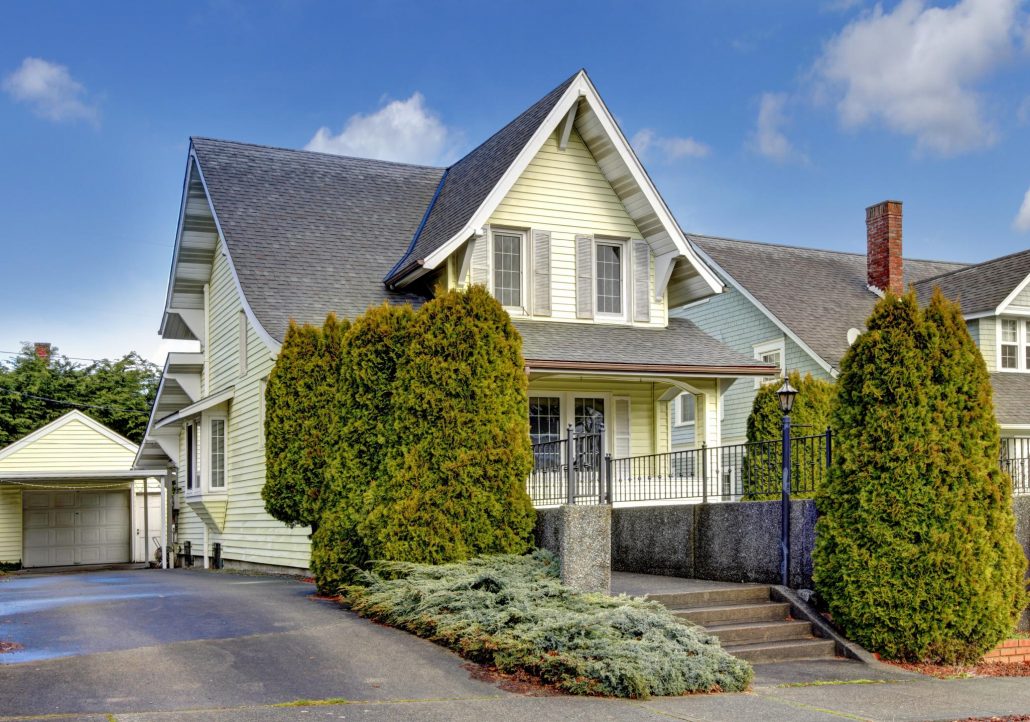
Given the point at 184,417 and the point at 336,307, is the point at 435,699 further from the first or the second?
the point at 184,417

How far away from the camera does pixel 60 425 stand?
113 feet

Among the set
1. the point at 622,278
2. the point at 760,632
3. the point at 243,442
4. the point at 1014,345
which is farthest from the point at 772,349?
the point at 760,632

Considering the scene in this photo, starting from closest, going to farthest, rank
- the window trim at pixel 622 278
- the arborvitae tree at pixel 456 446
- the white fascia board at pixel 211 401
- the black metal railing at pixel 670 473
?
the arborvitae tree at pixel 456 446
the black metal railing at pixel 670 473
the window trim at pixel 622 278
the white fascia board at pixel 211 401

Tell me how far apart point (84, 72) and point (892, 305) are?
15681 mm

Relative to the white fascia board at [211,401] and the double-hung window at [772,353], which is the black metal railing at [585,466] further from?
the double-hung window at [772,353]

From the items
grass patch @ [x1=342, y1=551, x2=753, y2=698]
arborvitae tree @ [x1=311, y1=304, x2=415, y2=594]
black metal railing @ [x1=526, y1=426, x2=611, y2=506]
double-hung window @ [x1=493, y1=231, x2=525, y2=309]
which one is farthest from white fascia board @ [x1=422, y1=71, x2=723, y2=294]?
grass patch @ [x1=342, y1=551, x2=753, y2=698]

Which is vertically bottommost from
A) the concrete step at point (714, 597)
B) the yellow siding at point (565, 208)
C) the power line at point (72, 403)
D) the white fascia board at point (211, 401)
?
the concrete step at point (714, 597)

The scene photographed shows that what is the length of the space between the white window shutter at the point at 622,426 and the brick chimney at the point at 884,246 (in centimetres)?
1098

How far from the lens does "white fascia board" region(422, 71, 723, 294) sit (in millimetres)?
18109

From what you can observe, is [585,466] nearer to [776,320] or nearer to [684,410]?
[776,320]

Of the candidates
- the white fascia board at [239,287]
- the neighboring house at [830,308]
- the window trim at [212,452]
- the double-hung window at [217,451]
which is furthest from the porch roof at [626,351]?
the double-hung window at [217,451]

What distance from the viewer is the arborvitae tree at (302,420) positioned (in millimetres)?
14805

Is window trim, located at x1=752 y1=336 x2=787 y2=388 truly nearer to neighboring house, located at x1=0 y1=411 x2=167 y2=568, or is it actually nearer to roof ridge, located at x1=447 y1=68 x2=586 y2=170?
roof ridge, located at x1=447 y1=68 x2=586 y2=170

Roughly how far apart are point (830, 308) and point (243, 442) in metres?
15.4
